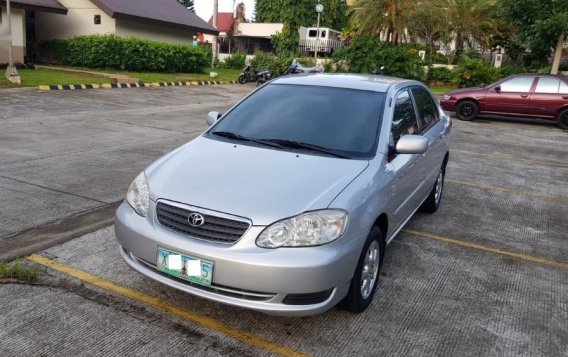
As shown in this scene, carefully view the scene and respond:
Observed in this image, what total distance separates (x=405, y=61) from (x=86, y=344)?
80.1 feet

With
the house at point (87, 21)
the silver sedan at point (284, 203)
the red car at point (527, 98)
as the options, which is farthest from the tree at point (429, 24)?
the silver sedan at point (284, 203)

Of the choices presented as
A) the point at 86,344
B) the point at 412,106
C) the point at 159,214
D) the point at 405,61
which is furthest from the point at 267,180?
the point at 405,61

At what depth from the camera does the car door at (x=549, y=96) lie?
1391cm

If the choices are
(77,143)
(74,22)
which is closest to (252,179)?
(77,143)

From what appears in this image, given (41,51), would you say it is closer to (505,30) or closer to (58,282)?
(58,282)

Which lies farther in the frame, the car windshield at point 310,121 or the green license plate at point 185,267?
the car windshield at point 310,121

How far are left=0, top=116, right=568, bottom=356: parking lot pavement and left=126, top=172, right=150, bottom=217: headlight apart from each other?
658 mm

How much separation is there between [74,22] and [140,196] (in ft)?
78.2

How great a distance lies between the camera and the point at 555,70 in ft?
76.4

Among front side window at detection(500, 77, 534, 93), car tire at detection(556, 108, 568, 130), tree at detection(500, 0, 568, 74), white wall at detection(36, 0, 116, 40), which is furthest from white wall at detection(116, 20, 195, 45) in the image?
car tire at detection(556, 108, 568, 130)

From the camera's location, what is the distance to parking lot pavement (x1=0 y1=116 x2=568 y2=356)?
316 cm

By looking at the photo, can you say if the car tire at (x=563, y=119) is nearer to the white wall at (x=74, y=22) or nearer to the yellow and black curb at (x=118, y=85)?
the yellow and black curb at (x=118, y=85)

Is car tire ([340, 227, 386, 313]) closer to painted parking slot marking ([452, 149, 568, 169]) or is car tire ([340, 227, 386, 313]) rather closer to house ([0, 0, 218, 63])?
painted parking slot marking ([452, 149, 568, 169])

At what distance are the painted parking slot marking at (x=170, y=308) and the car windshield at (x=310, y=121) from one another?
1382mm
